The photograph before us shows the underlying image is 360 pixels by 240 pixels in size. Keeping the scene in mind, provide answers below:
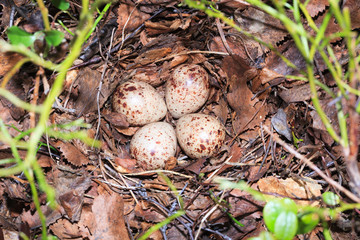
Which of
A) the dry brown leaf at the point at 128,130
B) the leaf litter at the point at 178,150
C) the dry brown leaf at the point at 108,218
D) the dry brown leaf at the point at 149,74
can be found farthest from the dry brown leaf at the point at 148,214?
the dry brown leaf at the point at 149,74

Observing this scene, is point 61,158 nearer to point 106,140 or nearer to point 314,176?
point 106,140

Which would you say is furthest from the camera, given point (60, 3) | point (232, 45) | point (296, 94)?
point (232, 45)

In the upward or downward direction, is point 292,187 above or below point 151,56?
below

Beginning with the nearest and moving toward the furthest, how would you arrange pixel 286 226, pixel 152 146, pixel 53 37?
pixel 286 226, pixel 53 37, pixel 152 146

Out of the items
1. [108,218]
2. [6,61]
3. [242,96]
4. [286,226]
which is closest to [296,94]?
[242,96]

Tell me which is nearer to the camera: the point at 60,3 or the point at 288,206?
the point at 288,206

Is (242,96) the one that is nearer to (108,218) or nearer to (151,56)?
(151,56)

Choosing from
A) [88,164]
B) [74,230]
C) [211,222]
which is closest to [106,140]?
[88,164]

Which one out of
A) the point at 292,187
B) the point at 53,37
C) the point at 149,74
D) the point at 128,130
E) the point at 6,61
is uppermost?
the point at 53,37
